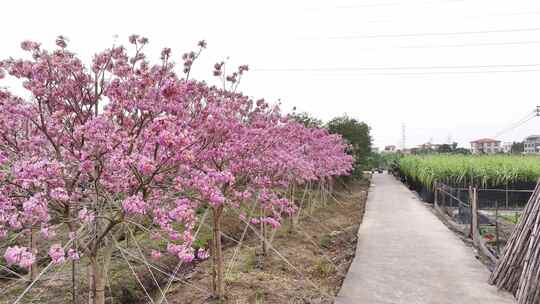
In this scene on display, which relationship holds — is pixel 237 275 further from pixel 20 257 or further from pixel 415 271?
pixel 20 257

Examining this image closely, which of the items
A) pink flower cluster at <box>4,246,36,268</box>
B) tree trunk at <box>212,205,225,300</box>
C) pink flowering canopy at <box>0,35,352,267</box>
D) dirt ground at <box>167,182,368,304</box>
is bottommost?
dirt ground at <box>167,182,368,304</box>

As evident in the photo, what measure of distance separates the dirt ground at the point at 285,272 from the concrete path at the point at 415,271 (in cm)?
29

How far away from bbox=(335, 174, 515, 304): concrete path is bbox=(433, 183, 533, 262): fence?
1.20 ft

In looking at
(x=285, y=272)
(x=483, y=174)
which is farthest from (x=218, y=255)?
(x=483, y=174)

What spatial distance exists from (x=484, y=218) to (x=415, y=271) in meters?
6.40

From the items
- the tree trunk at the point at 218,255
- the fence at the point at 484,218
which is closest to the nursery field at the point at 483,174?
the fence at the point at 484,218

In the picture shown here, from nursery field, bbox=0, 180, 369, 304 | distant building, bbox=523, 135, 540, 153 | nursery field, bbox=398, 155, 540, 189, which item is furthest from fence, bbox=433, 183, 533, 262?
distant building, bbox=523, 135, 540, 153

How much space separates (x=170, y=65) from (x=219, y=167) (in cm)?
146

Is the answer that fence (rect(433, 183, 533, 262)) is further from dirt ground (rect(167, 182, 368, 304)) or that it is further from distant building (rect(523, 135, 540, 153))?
distant building (rect(523, 135, 540, 153))

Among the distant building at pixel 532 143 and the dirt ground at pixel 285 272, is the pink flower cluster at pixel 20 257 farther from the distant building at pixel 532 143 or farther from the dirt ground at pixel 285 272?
the distant building at pixel 532 143

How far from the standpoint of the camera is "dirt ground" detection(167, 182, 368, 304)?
4895 mm

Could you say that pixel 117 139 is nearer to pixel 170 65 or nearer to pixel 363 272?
pixel 170 65

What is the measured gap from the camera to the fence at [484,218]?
7320 mm

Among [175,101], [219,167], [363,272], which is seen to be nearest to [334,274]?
[363,272]
